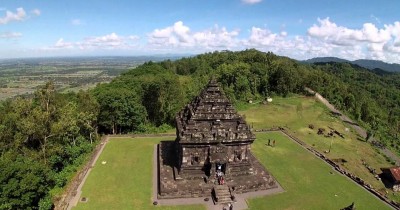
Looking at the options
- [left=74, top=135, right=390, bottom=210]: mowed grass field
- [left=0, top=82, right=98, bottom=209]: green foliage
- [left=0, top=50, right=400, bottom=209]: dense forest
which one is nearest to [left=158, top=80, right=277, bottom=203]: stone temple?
[left=74, top=135, right=390, bottom=210]: mowed grass field

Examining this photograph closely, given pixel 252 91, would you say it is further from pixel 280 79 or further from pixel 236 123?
pixel 236 123

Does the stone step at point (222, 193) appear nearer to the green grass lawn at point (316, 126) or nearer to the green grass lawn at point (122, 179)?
the green grass lawn at point (122, 179)

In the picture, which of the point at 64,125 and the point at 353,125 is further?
the point at 353,125

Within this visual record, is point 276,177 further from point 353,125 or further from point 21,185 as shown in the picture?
point 353,125

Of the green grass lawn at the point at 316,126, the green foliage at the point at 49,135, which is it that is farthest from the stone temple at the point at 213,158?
the green grass lawn at the point at 316,126

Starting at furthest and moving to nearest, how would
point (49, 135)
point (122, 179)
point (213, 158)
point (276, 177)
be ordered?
1. point (49, 135)
2. point (276, 177)
3. point (122, 179)
4. point (213, 158)

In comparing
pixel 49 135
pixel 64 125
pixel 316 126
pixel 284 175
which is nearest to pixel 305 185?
pixel 284 175

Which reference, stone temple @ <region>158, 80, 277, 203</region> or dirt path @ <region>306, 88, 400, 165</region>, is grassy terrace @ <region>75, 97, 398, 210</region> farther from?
dirt path @ <region>306, 88, 400, 165</region>

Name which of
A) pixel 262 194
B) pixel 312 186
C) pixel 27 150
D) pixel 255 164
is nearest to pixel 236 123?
pixel 255 164
